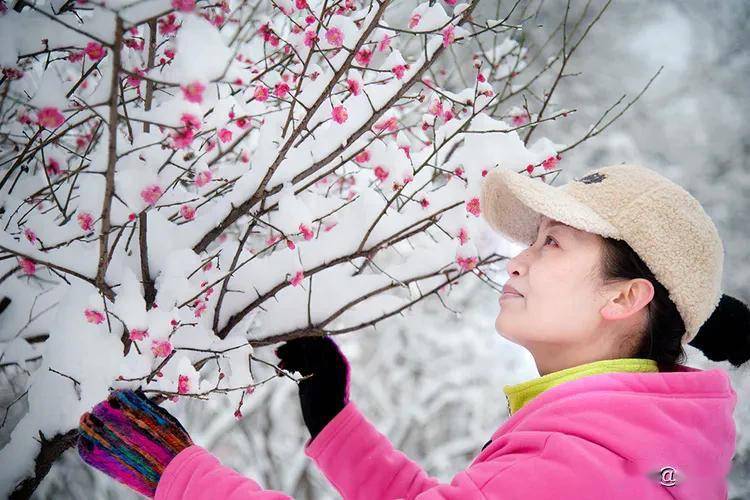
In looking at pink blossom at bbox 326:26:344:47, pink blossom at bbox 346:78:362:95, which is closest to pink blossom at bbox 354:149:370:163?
pink blossom at bbox 346:78:362:95

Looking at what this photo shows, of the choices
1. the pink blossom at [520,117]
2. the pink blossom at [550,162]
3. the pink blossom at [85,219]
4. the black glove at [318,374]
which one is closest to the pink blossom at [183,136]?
the pink blossom at [85,219]

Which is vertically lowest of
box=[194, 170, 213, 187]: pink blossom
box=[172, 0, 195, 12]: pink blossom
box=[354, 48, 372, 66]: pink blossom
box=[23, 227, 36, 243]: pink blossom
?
box=[194, 170, 213, 187]: pink blossom

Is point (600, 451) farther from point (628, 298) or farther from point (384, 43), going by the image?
point (384, 43)

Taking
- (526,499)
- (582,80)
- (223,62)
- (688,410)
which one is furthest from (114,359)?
(582,80)

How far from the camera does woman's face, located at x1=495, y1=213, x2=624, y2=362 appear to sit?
1.15 meters

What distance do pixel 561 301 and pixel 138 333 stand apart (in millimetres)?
999

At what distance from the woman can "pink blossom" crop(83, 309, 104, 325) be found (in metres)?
0.22

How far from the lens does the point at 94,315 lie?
1.23 meters

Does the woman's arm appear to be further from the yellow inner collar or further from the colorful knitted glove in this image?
the yellow inner collar

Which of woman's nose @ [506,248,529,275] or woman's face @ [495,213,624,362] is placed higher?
woman's nose @ [506,248,529,275]

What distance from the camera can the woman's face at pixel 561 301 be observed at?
115 centimetres

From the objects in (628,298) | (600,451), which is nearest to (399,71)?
(628,298)

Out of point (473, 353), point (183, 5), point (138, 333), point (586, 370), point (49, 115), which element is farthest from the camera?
point (473, 353)

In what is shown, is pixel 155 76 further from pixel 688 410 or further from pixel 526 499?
pixel 688 410
